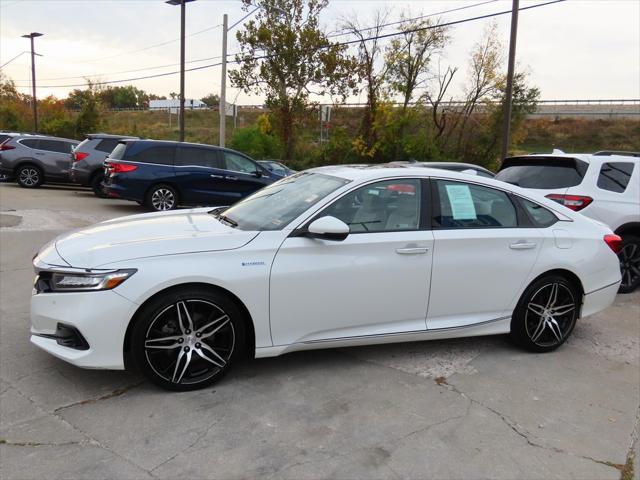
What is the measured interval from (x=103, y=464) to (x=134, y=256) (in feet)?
4.09

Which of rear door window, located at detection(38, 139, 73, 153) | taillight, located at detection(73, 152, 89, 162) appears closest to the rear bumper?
taillight, located at detection(73, 152, 89, 162)

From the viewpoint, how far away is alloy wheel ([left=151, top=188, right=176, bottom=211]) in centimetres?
1182

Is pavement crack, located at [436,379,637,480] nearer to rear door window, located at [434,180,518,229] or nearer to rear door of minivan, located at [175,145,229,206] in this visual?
rear door window, located at [434,180,518,229]

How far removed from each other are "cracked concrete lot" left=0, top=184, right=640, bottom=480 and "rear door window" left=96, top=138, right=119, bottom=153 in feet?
34.9

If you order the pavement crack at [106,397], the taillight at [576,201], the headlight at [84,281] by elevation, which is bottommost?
the pavement crack at [106,397]

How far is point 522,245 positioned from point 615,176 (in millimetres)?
3226

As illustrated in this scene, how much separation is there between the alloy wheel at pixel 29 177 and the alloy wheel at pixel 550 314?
15.7m

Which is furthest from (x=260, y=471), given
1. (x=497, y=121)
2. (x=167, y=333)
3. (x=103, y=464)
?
(x=497, y=121)

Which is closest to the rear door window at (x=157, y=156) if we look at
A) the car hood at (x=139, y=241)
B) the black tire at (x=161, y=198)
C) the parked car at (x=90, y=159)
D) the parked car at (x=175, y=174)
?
the parked car at (x=175, y=174)

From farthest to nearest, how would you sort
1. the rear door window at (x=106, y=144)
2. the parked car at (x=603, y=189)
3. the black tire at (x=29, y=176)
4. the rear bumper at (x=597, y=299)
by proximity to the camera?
1. the black tire at (x=29, y=176)
2. the rear door window at (x=106, y=144)
3. the parked car at (x=603, y=189)
4. the rear bumper at (x=597, y=299)

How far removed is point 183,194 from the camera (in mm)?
12062

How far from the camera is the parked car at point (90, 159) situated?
14180 mm

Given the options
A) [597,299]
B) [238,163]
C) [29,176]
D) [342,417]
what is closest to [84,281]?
[342,417]

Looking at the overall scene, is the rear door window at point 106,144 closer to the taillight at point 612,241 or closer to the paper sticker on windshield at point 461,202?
the paper sticker on windshield at point 461,202
